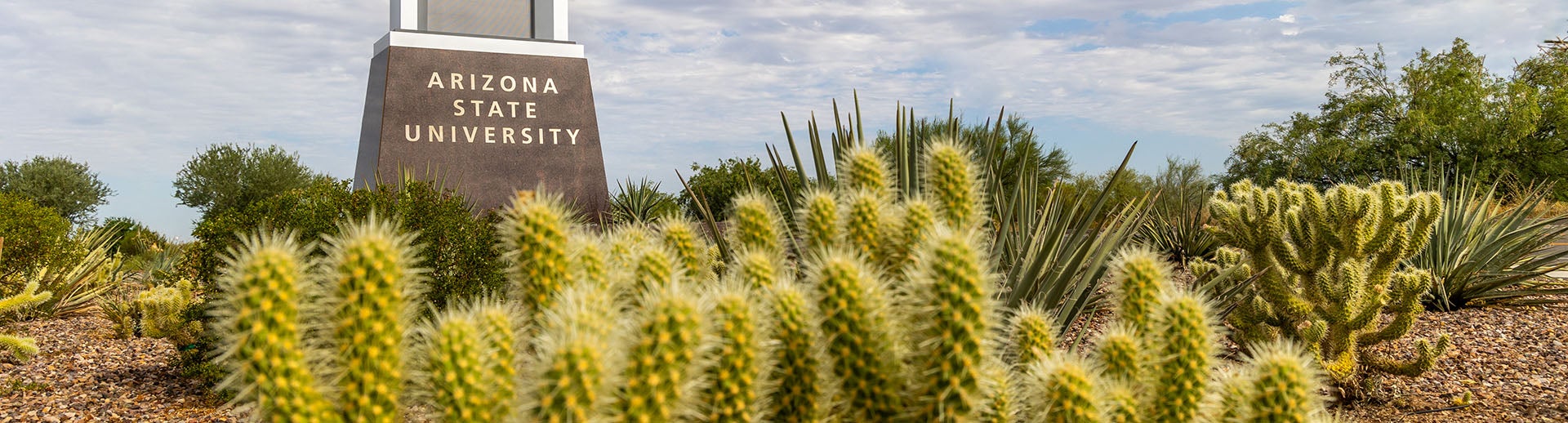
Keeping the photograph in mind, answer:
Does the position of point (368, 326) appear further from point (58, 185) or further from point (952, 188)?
point (58, 185)

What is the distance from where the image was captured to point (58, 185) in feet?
71.9

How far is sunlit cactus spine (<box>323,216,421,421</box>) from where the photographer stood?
1.65 meters

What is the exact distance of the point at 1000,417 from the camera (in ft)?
6.42

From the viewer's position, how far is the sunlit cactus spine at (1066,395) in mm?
1882

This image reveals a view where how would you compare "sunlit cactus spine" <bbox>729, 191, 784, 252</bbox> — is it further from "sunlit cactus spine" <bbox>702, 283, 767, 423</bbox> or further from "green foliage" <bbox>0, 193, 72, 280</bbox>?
"green foliage" <bbox>0, 193, 72, 280</bbox>

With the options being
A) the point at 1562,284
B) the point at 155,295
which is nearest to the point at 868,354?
the point at 155,295

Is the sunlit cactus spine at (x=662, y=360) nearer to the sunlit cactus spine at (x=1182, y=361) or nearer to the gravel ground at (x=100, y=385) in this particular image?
the sunlit cactus spine at (x=1182, y=361)

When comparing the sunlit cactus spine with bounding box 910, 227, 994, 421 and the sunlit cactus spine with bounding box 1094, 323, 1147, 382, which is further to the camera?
the sunlit cactus spine with bounding box 1094, 323, 1147, 382

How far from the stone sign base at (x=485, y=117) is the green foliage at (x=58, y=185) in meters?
13.0

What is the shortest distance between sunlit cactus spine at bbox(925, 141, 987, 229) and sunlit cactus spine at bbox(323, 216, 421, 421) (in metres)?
1.18

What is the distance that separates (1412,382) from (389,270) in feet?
16.2

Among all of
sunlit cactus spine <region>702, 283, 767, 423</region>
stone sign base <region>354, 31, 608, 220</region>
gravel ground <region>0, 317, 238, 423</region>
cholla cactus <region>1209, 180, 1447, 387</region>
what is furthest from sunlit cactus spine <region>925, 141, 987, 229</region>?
stone sign base <region>354, 31, 608, 220</region>

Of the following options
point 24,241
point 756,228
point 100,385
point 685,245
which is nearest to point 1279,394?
point 756,228

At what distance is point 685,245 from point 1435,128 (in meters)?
27.2
